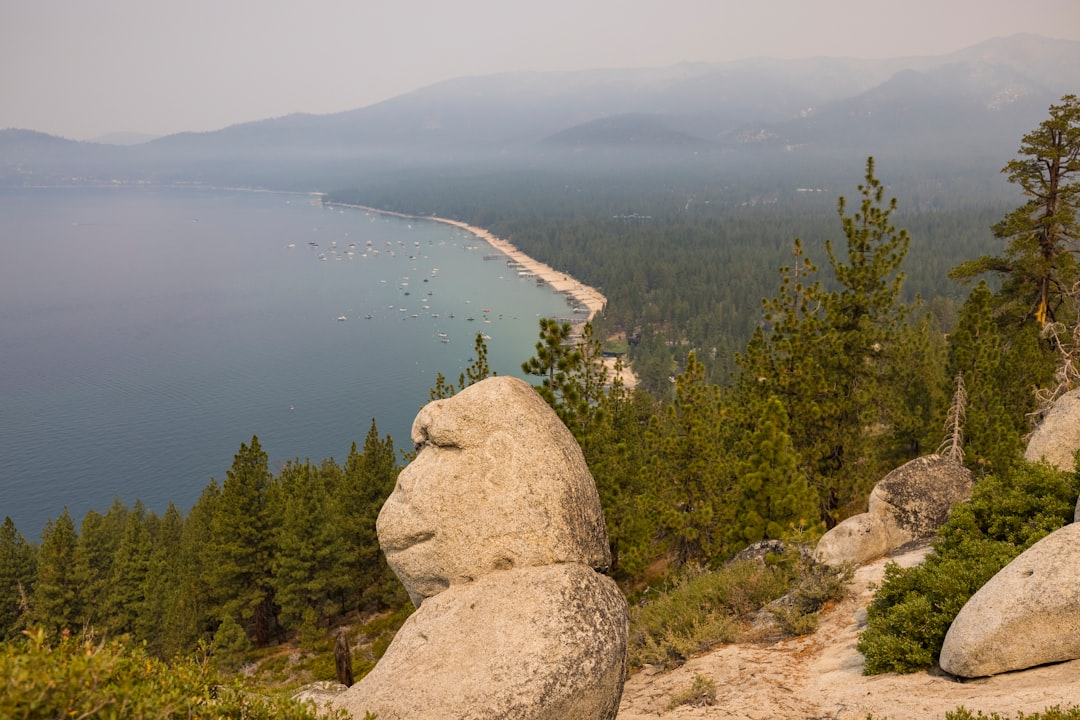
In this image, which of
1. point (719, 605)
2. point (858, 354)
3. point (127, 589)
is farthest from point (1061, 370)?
point (127, 589)

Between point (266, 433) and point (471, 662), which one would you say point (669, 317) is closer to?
point (266, 433)

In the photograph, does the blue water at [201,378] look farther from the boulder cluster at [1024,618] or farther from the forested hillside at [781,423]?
the boulder cluster at [1024,618]

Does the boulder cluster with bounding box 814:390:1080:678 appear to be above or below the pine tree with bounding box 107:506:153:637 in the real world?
above

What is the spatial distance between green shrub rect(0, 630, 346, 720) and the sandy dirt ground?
→ 7.93m

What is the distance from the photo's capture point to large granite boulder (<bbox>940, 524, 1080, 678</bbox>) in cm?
1059

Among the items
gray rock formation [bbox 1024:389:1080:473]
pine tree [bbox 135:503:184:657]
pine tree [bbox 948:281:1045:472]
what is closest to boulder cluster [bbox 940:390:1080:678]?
gray rock formation [bbox 1024:389:1080:473]

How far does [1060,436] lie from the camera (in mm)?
18703

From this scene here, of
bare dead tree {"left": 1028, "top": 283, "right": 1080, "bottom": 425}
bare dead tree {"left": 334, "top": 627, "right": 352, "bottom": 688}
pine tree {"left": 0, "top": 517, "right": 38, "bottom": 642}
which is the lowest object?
pine tree {"left": 0, "top": 517, "right": 38, "bottom": 642}

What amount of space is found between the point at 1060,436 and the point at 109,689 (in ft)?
72.8

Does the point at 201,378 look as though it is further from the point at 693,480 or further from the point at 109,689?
the point at 109,689

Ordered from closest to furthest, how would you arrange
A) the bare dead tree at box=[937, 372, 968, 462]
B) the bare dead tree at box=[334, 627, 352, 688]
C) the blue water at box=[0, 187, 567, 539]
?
the bare dead tree at box=[334, 627, 352, 688], the bare dead tree at box=[937, 372, 968, 462], the blue water at box=[0, 187, 567, 539]

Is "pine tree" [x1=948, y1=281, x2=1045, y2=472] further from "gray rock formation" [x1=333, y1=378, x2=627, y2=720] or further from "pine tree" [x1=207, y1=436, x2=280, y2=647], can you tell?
"pine tree" [x1=207, y1=436, x2=280, y2=647]

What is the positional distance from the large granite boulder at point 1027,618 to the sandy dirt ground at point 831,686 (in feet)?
0.81

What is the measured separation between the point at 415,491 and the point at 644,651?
23.3ft
